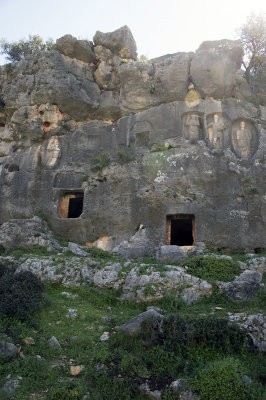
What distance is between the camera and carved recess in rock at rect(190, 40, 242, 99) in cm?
1856

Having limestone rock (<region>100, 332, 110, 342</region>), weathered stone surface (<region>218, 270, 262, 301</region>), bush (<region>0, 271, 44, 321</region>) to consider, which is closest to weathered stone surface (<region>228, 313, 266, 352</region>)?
weathered stone surface (<region>218, 270, 262, 301</region>)

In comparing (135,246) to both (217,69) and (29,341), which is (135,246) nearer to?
(29,341)

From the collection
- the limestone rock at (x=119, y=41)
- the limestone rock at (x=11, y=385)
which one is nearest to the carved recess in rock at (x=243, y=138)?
the limestone rock at (x=119, y=41)

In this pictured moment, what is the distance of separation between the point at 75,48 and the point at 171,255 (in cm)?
1342

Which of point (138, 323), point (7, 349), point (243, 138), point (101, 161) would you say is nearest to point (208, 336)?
point (138, 323)

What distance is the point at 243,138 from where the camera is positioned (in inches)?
715

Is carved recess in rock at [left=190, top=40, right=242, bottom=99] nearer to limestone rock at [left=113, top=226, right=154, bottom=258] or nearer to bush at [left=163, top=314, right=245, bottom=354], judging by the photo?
limestone rock at [left=113, top=226, right=154, bottom=258]

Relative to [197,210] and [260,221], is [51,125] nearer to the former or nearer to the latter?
[197,210]

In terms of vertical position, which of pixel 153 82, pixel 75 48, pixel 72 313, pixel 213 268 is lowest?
pixel 72 313

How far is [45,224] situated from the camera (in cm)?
1716

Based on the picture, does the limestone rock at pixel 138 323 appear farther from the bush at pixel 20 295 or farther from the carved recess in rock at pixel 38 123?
the carved recess in rock at pixel 38 123

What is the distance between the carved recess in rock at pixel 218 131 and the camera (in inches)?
701

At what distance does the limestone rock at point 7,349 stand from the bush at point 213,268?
5809 millimetres

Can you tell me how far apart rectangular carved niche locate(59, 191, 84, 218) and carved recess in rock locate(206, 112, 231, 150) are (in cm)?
676
